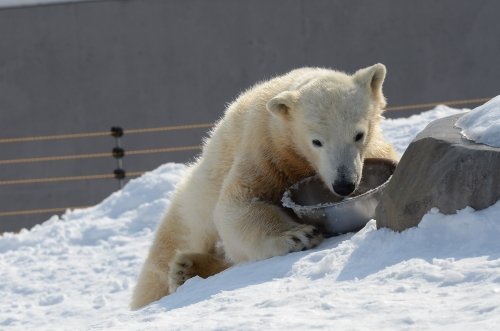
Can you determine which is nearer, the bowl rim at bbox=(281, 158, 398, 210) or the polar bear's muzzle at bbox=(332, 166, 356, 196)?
the polar bear's muzzle at bbox=(332, 166, 356, 196)

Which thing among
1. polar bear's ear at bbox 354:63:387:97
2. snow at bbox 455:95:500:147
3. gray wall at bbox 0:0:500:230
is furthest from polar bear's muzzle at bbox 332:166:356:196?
gray wall at bbox 0:0:500:230

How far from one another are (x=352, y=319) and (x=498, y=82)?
32.9 feet

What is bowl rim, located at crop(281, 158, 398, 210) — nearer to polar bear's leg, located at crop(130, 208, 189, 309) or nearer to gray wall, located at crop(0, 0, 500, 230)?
polar bear's leg, located at crop(130, 208, 189, 309)

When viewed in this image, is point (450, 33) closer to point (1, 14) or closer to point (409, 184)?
point (1, 14)

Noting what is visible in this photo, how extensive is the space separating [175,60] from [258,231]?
8.40 meters

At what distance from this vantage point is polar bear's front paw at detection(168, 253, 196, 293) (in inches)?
221

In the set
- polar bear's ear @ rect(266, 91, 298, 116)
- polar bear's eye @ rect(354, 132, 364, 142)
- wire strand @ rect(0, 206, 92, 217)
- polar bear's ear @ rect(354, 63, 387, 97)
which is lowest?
polar bear's eye @ rect(354, 132, 364, 142)

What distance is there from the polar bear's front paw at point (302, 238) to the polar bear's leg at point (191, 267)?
2.46ft

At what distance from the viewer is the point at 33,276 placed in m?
8.06

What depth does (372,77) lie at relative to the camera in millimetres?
5305

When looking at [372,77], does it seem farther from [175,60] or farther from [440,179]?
[175,60]

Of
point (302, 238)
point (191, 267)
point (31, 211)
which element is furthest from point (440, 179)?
point (31, 211)

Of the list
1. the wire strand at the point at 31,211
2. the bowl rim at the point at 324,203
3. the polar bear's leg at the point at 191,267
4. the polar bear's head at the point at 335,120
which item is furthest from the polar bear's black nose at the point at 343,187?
the wire strand at the point at 31,211

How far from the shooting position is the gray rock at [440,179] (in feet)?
13.6
